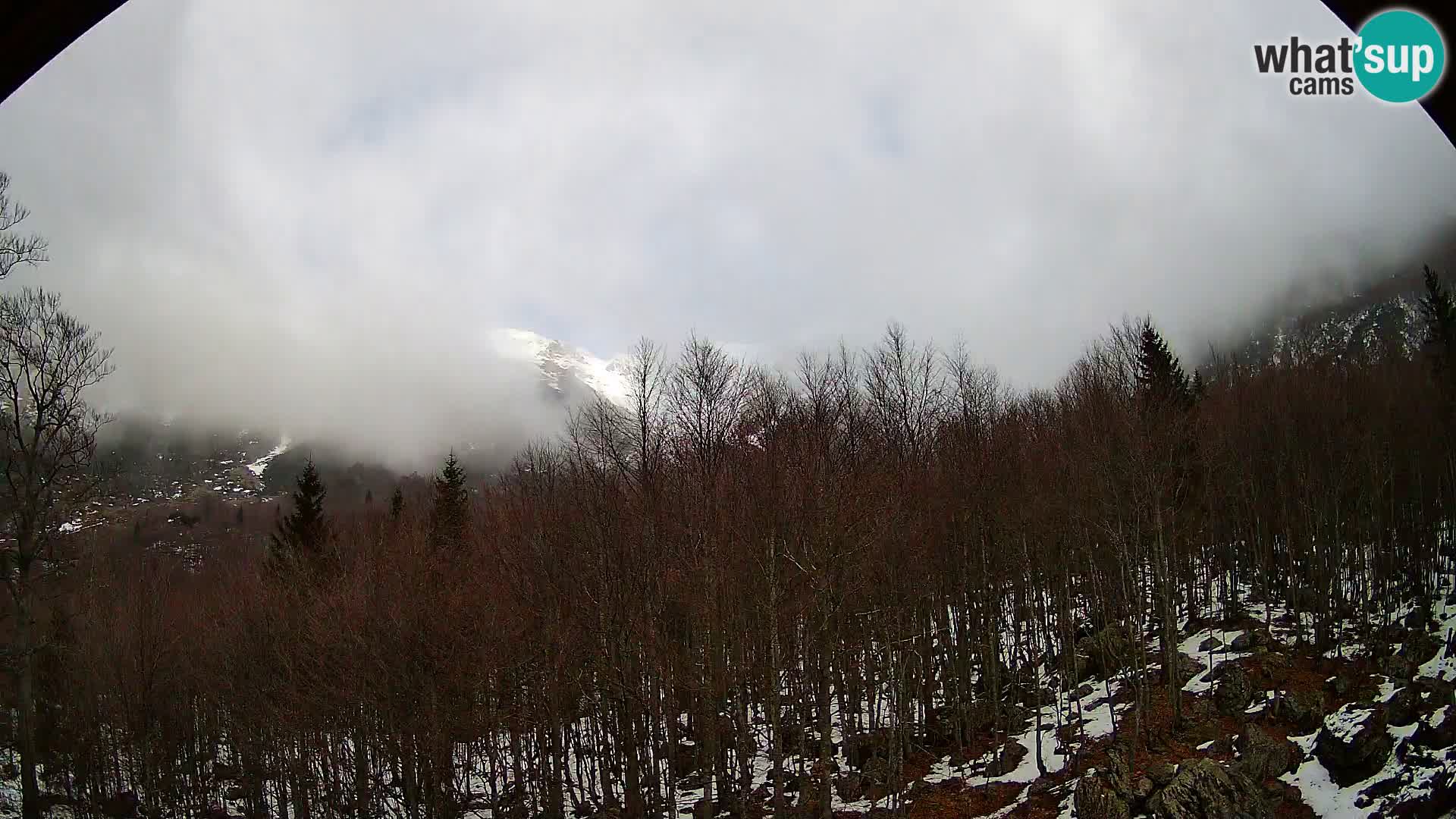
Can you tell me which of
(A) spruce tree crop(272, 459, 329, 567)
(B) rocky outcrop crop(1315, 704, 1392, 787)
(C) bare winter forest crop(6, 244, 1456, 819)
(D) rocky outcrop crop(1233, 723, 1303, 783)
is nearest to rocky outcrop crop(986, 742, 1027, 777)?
(C) bare winter forest crop(6, 244, 1456, 819)

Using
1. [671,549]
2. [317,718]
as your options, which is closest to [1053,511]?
[671,549]

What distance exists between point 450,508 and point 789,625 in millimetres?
24524

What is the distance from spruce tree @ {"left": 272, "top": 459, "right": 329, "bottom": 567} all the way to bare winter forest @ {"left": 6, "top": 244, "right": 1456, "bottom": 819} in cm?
389

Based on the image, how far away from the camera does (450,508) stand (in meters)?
37.5

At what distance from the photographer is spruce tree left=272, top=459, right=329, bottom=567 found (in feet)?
108

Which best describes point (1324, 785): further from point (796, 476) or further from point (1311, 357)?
point (1311, 357)

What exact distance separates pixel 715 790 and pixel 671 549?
27.0ft

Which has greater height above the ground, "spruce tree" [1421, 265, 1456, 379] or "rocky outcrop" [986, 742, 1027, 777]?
"spruce tree" [1421, 265, 1456, 379]

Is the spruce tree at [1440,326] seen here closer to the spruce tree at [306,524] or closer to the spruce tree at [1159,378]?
the spruce tree at [1159,378]

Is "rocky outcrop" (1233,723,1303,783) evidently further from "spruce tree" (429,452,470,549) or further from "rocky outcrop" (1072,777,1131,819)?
"spruce tree" (429,452,470,549)

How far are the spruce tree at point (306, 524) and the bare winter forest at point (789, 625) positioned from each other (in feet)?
12.8

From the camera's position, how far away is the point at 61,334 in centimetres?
1838

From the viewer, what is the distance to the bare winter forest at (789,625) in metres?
19.0

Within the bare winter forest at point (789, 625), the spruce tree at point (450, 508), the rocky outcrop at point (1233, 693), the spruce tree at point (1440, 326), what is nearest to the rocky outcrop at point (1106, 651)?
the bare winter forest at point (789, 625)
